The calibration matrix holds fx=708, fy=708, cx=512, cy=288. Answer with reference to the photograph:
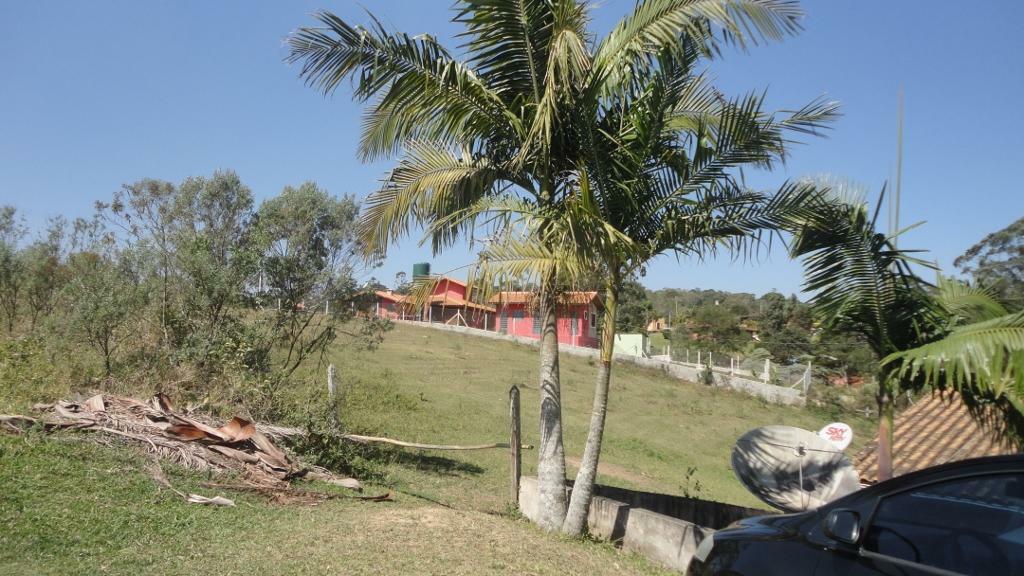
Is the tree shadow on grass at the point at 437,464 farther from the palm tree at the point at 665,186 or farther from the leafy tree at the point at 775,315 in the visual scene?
the leafy tree at the point at 775,315

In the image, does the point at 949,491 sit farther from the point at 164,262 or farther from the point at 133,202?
the point at 133,202

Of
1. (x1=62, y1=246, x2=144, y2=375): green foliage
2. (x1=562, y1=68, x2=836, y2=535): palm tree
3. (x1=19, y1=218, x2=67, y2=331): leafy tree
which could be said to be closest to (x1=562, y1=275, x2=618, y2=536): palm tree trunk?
(x1=562, y1=68, x2=836, y2=535): palm tree

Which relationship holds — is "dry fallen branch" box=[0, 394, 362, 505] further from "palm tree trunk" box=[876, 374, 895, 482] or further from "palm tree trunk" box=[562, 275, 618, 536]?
"palm tree trunk" box=[876, 374, 895, 482]

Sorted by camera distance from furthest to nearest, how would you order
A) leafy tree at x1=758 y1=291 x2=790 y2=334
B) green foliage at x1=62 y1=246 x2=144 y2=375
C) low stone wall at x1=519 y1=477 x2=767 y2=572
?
leafy tree at x1=758 y1=291 x2=790 y2=334 < green foliage at x1=62 y1=246 x2=144 y2=375 < low stone wall at x1=519 y1=477 x2=767 y2=572

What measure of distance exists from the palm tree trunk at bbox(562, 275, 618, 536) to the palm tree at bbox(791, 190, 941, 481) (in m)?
2.04

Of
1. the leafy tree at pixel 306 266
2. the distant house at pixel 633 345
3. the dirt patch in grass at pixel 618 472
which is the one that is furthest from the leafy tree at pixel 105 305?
the distant house at pixel 633 345

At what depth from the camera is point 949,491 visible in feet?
10.00

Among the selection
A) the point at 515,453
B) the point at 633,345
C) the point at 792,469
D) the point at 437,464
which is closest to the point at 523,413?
the point at 437,464

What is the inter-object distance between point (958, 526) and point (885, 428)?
13.9 feet

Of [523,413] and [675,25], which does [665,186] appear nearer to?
[675,25]

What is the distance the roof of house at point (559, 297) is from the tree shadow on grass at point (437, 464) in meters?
5.41

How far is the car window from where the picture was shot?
111 inches

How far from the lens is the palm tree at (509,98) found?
6957 millimetres

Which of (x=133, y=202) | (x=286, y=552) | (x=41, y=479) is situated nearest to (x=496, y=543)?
(x=286, y=552)
